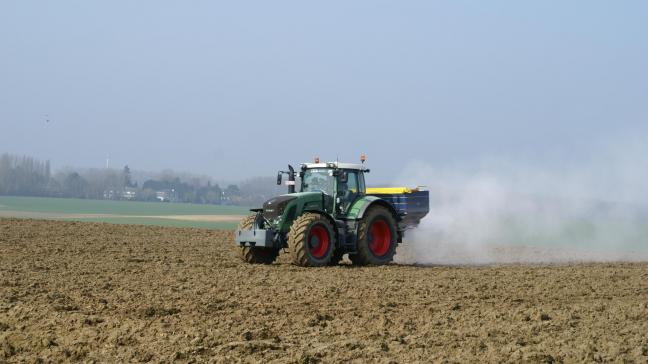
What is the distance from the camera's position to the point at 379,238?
61.6 feet


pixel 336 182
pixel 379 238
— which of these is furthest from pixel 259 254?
pixel 379 238

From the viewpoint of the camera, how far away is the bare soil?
876 centimetres

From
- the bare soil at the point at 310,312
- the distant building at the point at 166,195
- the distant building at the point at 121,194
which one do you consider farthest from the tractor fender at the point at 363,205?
the distant building at the point at 121,194

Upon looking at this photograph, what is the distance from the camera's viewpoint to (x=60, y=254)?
19844 mm

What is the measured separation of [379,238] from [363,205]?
118 centimetres

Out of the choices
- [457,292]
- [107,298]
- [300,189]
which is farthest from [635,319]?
[300,189]

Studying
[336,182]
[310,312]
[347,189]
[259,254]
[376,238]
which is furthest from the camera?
[376,238]

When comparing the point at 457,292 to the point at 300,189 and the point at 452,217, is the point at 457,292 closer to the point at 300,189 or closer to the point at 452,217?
the point at 300,189

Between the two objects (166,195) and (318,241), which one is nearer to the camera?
(318,241)

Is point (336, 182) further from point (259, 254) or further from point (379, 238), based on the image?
point (259, 254)

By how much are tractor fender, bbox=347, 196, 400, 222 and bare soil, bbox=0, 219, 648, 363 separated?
1180mm

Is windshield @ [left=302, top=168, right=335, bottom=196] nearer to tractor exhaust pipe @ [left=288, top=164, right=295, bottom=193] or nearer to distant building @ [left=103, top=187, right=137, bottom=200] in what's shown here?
tractor exhaust pipe @ [left=288, top=164, right=295, bottom=193]

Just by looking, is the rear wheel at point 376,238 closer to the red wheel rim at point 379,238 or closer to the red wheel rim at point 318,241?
the red wheel rim at point 379,238

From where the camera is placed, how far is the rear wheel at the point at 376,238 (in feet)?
58.6
